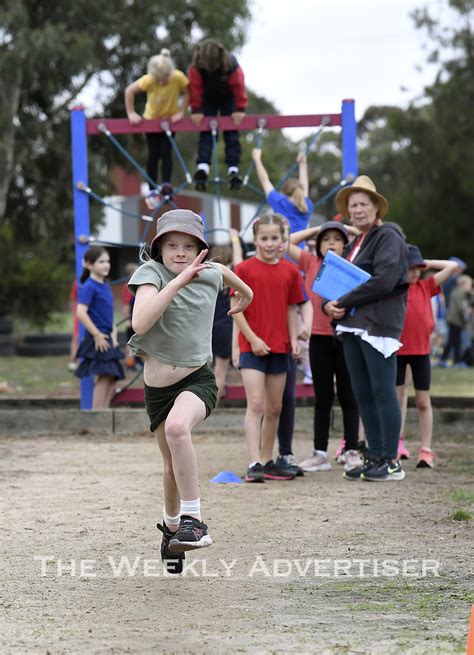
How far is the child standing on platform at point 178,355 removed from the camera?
5242mm

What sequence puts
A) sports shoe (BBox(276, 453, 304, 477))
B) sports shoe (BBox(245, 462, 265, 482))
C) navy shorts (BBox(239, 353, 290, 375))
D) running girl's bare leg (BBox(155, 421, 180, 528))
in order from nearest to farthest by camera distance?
running girl's bare leg (BBox(155, 421, 180, 528))
sports shoe (BBox(245, 462, 265, 482))
navy shorts (BBox(239, 353, 290, 375))
sports shoe (BBox(276, 453, 304, 477))

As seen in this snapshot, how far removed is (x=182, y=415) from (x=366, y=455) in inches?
139

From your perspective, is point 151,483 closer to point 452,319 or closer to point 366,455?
point 366,455

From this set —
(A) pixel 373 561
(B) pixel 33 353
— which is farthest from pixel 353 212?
(B) pixel 33 353

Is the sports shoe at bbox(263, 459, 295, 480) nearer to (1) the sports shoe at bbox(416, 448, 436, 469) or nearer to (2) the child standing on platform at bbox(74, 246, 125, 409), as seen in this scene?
(1) the sports shoe at bbox(416, 448, 436, 469)

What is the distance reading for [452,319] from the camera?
21688 millimetres

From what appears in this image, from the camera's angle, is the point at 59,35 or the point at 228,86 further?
the point at 59,35

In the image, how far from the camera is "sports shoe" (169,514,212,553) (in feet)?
16.9

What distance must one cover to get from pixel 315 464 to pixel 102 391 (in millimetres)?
3250

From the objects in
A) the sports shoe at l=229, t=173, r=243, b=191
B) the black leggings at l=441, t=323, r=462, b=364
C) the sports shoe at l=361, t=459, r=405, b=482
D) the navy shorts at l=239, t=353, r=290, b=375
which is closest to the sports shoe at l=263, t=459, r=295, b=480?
the sports shoe at l=361, t=459, r=405, b=482

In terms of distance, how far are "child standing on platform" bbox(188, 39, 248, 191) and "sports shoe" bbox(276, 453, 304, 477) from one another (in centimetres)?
404

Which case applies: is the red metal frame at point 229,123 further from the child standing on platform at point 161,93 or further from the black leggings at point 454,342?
the black leggings at point 454,342

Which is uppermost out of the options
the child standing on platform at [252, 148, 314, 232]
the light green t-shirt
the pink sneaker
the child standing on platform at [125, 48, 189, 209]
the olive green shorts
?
the child standing on platform at [125, 48, 189, 209]

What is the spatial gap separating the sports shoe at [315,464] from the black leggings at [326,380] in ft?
0.25
